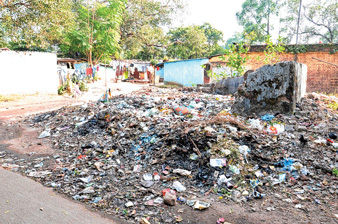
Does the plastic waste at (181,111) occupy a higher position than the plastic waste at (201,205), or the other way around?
the plastic waste at (181,111)

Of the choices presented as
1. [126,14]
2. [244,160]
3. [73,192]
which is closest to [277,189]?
[244,160]

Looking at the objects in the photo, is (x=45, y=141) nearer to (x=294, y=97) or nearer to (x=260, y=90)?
(x=260, y=90)

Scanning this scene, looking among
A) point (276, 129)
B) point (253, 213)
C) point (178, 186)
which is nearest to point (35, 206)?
point (178, 186)

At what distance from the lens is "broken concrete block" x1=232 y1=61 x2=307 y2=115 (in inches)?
186

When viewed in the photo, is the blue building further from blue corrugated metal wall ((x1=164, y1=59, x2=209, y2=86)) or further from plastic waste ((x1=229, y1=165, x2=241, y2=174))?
plastic waste ((x1=229, y1=165, x2=241, y2=174))

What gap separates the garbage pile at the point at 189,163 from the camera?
2.68 m

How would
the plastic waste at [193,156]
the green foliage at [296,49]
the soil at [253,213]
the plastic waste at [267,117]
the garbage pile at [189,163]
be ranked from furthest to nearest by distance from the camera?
the green foliage at [296,49]
the plastic waste at [267,117]
the plastic waste at [193,156]
the garbage pile at [189,163]
the soil at [253,213]

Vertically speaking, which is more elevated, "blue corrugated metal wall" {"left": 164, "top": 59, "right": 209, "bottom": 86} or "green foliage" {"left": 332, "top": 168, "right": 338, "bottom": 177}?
"blue corrugated metal wall" {"left": 164, "top": 59, "right": 209, "bottom": 86}

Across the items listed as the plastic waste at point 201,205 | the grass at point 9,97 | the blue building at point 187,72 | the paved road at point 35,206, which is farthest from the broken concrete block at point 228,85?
the grass at point 9,97

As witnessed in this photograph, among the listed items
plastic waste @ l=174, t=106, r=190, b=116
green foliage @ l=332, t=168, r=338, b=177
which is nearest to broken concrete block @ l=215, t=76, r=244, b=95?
plastic waste @ l=174, t=106, r=190, b=116

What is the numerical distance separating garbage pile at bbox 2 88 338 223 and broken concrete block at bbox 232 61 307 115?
0.30m

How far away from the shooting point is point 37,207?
8.14ft

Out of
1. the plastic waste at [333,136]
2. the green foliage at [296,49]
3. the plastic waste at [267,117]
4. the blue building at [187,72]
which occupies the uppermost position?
the green foliage at [296,49]

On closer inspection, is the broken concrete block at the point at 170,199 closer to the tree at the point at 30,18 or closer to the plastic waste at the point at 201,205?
the plastic waste at the point at 201,205
